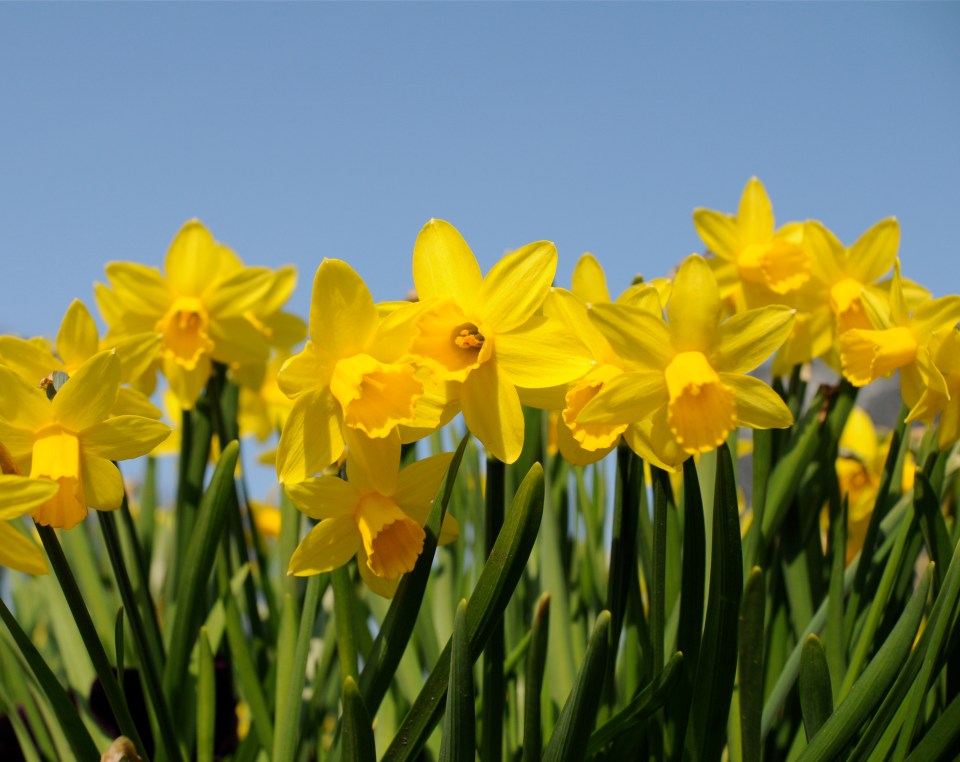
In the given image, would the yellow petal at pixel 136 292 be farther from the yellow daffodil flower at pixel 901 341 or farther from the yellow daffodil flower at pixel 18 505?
the yellow daffodil flower at pixel 901 341

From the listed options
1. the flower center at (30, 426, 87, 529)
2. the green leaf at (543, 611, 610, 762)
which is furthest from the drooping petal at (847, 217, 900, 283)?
the flower center at (30, 426, 87, 529)

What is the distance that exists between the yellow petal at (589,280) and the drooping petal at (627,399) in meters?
0.25

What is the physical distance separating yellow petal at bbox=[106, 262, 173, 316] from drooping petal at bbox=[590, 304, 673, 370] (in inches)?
51.2

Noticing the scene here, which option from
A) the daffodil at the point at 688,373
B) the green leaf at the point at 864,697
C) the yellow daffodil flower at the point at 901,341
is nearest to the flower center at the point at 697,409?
the daffodil at the point at 688,373

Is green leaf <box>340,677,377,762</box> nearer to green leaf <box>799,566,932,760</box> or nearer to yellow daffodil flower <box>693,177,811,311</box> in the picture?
green leaf <box>799,566,932,760</box>

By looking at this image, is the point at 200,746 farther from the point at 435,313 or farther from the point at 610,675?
the point at 435,313

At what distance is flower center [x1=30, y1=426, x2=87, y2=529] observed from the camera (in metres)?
0.97

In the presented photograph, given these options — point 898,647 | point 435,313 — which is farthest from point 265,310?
point 898,647

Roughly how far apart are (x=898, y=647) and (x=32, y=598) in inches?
90.1

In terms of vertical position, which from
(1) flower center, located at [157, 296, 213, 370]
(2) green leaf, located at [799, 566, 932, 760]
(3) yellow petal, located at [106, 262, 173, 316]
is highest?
(3) yellow petal, located at [106, 262, 173, 316]

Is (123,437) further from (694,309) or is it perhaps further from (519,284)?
(694,309)

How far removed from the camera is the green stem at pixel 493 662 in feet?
3.36

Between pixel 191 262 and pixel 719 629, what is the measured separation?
4.63 feet

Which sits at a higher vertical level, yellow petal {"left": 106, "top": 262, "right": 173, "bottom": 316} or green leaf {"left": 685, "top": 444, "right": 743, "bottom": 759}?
yellow petal {"left": 106, "top": 262, "right": 173, "bottom": 316}
